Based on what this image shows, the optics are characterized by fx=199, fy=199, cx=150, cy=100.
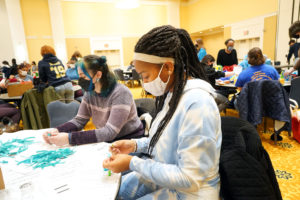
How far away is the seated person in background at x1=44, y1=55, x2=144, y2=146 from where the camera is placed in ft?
4.96

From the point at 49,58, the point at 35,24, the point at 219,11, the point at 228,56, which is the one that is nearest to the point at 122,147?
the point at 49,58

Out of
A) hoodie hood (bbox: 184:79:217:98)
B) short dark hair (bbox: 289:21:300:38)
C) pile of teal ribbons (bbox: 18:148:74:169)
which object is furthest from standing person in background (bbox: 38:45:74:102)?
short dark hair (bbox: 289:21:300:38)

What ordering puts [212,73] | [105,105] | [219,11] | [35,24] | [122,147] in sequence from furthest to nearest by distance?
[35,24] → [219,11] → [212,73] → [105,105] → [122,147]

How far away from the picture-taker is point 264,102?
2.76 m

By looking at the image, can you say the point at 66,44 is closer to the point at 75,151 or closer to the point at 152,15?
the point at 152,15

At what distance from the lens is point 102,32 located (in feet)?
35.1

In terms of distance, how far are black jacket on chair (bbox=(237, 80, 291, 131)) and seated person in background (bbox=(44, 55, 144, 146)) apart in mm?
1808

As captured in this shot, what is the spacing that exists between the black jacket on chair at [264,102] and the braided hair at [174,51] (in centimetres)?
215

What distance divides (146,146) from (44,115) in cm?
290

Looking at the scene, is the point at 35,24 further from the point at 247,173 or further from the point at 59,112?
the point at 247,173

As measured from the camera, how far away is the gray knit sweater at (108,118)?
1.39 meters

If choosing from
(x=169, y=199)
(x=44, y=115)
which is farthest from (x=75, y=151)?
(x=44, y=115)

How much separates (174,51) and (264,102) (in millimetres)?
2424

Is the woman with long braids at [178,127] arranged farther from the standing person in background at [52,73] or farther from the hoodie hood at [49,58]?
the hoodie hood at [49,58]
